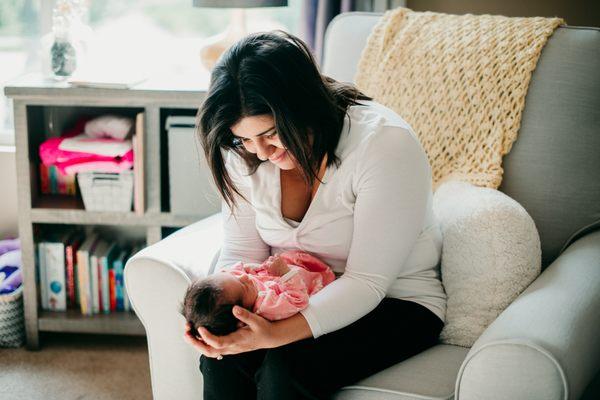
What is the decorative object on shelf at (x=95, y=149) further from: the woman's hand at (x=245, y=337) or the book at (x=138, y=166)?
the woman's hand at (x=245, y=337)

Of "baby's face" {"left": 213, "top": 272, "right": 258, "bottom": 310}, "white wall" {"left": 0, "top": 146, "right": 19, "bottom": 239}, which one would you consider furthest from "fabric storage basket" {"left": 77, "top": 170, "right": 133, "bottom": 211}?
"baby's face" {"left": 213, "top": 272, "right": 258, "bottom": 310}

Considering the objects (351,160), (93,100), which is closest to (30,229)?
(93,100)

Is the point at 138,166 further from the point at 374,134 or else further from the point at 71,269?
the point at 374,134

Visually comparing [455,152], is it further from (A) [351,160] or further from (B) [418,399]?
(B) [418,399]

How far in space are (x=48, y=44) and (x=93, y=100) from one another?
414 millimetres

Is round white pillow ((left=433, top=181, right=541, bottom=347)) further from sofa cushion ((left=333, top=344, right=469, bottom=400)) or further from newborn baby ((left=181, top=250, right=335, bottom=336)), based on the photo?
newborn baby ((left=181, top=250, right=335, bottom=336))

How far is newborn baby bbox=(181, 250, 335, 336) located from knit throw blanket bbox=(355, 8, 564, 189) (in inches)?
20.0

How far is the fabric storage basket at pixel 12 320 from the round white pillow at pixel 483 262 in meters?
1.44

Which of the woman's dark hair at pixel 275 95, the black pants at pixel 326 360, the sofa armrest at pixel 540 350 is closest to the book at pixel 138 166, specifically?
the woman's dark hair at pixel 275 95

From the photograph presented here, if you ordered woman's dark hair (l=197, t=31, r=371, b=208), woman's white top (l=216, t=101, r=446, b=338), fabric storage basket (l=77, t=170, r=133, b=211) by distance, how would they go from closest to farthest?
woman's dark hair (l=197, t=31, r=371, b=208)
woman's white top (l=216, t=101, r=446, b=338)
fabric storage basket (l=77, t=170, r=133, b=211)

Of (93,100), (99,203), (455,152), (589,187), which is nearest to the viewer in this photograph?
(589,187)

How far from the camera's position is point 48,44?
7.76ft

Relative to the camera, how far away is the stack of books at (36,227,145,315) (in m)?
2.32

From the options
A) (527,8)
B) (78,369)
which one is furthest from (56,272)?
(527,8)
